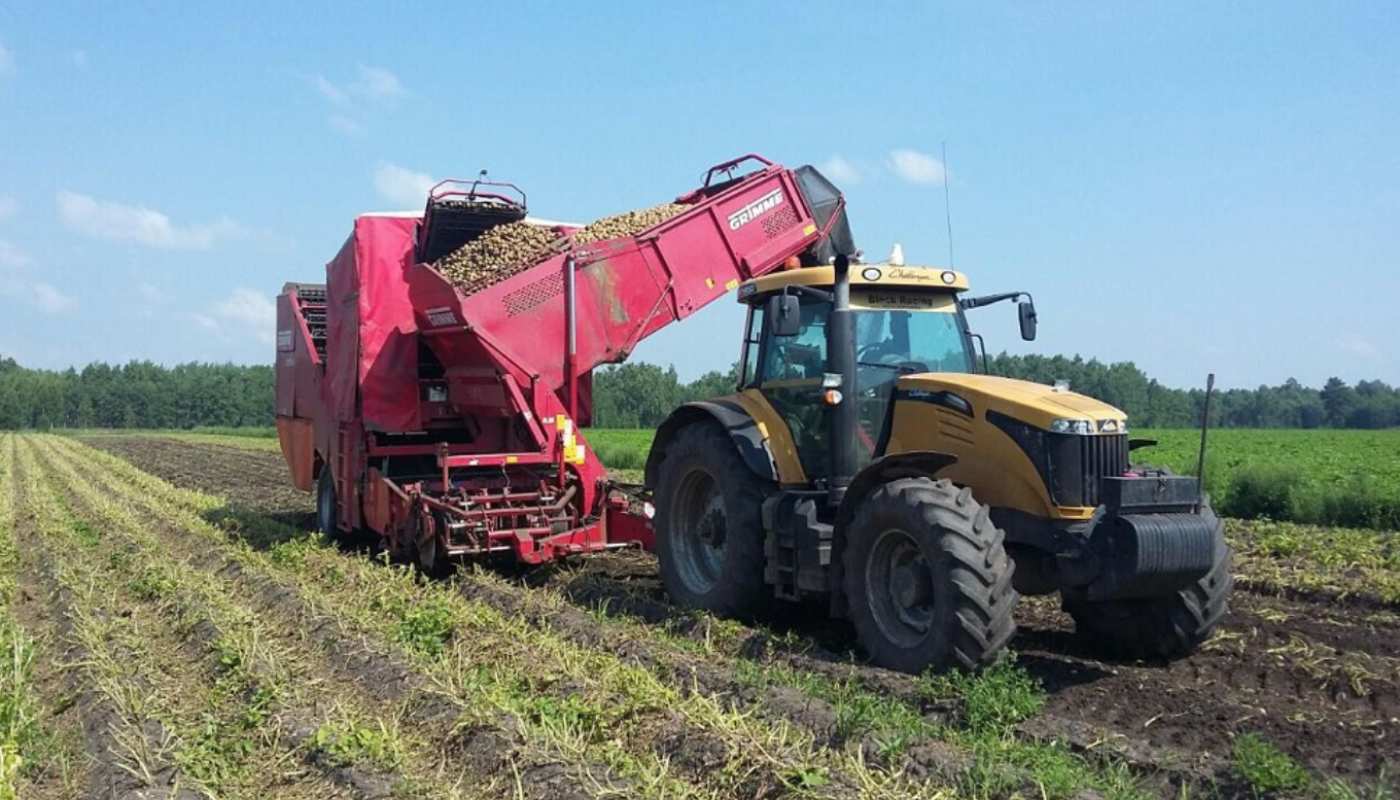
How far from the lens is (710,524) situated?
8.57 metres

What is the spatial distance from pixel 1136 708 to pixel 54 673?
6373 mm

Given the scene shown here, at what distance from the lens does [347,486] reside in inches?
456

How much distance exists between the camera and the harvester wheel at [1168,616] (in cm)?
667

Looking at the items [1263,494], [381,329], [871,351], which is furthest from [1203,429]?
[1263,494]

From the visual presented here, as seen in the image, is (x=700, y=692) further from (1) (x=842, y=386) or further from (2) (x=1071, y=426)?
(2) (x=1071, y=426)

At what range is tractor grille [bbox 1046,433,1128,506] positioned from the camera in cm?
652

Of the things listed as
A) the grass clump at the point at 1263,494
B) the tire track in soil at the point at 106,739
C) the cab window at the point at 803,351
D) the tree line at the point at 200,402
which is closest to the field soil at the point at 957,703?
the tire track in soil at the point at 106,739

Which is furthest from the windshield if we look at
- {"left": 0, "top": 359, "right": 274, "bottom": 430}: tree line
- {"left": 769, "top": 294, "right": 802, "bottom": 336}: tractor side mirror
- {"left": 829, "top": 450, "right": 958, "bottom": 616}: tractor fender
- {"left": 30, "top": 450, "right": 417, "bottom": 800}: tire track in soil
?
{"left": 0, "top": 359, "right": 274, "bottom": 430}: tree line

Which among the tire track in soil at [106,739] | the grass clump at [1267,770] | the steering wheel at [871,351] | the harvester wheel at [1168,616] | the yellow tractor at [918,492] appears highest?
the steering wheel at [871,351]

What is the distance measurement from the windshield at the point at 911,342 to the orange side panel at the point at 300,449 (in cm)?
738

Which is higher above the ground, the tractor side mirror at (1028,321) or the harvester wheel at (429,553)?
the tractor side mirror at (1028,321)

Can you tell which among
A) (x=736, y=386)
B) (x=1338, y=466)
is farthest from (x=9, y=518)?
(x=1338, y=466)

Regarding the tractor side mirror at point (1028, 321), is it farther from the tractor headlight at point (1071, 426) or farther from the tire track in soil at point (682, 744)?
the tire track in soil at point (682, 744)

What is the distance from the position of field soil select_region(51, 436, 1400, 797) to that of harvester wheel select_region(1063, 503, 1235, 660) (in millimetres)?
141
